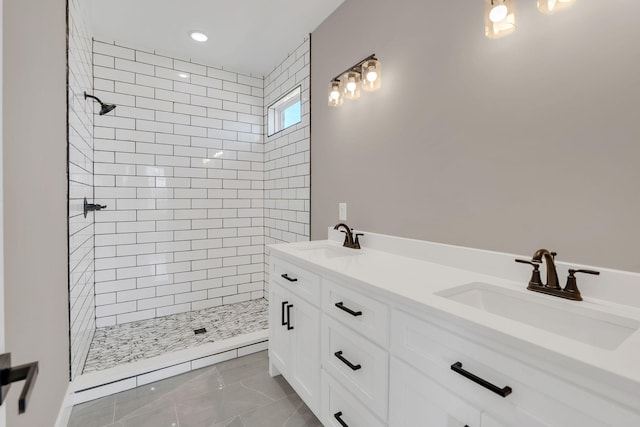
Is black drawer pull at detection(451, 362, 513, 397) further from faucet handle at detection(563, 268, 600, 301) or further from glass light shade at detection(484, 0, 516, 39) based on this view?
glass light shade at detection(484, 0, 516, 39)

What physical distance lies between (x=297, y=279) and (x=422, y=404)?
2.91 ft

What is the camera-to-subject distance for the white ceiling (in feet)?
7.02

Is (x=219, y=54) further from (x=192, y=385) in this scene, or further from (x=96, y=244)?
(x=192, y=385)

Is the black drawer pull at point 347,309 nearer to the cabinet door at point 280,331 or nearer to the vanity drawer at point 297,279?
the vanity drawer at point 297,279

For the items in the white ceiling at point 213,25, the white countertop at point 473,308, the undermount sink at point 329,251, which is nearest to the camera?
the white countertop at point 473,308

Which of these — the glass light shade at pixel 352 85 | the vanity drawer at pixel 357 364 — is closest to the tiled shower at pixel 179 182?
the glass light shade at pixel 352 85

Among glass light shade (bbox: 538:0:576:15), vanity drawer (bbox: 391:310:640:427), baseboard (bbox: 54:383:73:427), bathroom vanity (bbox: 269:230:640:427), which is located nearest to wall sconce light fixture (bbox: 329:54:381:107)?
glass light shade (bbox: 538:0:576:15)

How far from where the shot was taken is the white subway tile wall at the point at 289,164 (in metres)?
2.56

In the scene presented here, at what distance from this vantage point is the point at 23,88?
1.05 metres

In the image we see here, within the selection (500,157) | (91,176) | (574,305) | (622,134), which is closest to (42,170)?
(91,176)

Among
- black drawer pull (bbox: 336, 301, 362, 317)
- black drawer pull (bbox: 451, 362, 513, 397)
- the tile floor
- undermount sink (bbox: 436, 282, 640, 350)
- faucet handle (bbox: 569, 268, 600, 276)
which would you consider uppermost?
faucet handle (bbox: 569, 268, 600, 276)

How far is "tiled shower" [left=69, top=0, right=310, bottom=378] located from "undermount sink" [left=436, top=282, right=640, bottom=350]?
1596 mm

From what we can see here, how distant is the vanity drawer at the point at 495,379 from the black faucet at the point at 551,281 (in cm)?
42

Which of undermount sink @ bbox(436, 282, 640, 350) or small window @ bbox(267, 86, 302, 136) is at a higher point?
small window @ bbox(267, 86, 302, 136)
